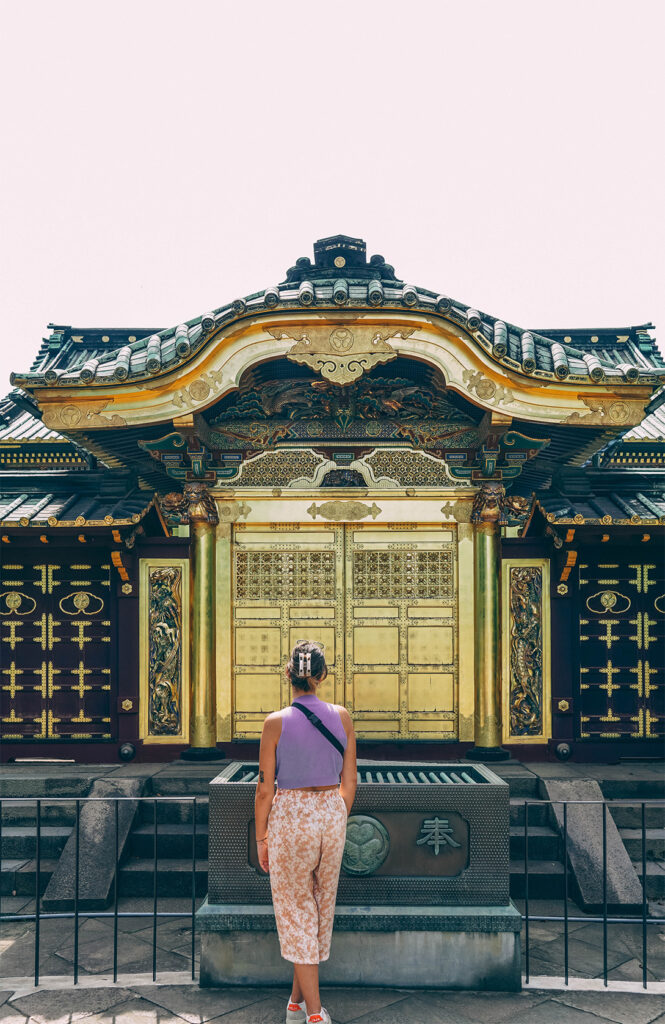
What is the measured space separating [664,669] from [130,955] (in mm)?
6357

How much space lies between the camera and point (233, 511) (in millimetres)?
8805

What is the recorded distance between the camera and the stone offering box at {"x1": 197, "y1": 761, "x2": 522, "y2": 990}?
462 centimetres

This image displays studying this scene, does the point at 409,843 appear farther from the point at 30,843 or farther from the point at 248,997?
the point at 30,843

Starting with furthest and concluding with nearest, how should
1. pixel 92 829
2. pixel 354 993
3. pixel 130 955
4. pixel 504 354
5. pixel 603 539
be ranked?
A: pixel 603 539, pixel 504 354, pixel 92 829, pixel 130 955, pixel 354 993

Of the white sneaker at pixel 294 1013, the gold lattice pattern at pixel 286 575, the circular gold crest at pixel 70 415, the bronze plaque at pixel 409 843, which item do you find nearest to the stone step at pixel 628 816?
the bronze plaque at pixel 409 843

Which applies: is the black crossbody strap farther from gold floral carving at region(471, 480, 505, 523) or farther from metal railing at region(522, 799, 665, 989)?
gold floral carving at region(471, 480, 505, 523)

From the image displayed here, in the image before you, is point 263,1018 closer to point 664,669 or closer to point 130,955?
point 130,955

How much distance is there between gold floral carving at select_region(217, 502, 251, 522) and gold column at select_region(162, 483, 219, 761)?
3.7 inches

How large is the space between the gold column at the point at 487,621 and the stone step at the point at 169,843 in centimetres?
323

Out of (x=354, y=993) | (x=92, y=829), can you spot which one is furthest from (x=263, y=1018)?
(x=92, y=829)

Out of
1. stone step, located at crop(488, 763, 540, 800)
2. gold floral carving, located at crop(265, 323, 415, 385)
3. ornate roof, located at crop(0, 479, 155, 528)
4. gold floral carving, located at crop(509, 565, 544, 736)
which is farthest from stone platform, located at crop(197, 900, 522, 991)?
gold floral carving, located at crop(265, 323, 415, 385)

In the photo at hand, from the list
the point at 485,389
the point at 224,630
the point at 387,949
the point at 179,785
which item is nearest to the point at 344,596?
the point at 224,630

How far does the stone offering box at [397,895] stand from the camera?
15.1 feet

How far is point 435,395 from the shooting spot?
852cm
